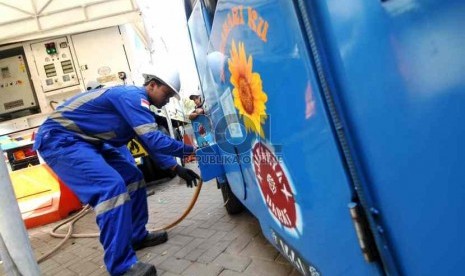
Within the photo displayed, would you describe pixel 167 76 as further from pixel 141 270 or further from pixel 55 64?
pixel 55 64

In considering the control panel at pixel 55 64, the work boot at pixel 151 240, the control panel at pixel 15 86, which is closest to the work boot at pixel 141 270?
the work boot at pixel 151 240

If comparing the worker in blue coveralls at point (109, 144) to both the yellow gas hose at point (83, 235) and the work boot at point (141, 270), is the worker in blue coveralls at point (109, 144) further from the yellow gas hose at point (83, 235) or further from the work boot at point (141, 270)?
the yellow gas hose at point (83, 235)

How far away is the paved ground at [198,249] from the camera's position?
2.07m

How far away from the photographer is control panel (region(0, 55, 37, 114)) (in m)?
7.60

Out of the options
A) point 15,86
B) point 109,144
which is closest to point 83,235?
point 109,144

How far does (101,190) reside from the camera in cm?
225

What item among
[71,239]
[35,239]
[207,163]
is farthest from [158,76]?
[35,239]

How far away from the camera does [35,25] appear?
6.43 metres

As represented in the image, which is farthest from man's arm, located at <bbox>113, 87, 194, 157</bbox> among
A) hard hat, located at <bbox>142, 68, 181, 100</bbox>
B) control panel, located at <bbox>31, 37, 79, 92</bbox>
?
control panel, located at <bbox>31, 37, 79, 92</bbox>

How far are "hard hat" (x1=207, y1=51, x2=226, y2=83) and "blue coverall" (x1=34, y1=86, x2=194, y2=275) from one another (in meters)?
0.76

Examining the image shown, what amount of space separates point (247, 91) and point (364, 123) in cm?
64

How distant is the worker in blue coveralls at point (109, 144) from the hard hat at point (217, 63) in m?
0.76

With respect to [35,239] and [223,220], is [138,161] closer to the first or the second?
[35,239]

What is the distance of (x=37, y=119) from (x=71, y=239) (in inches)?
191
